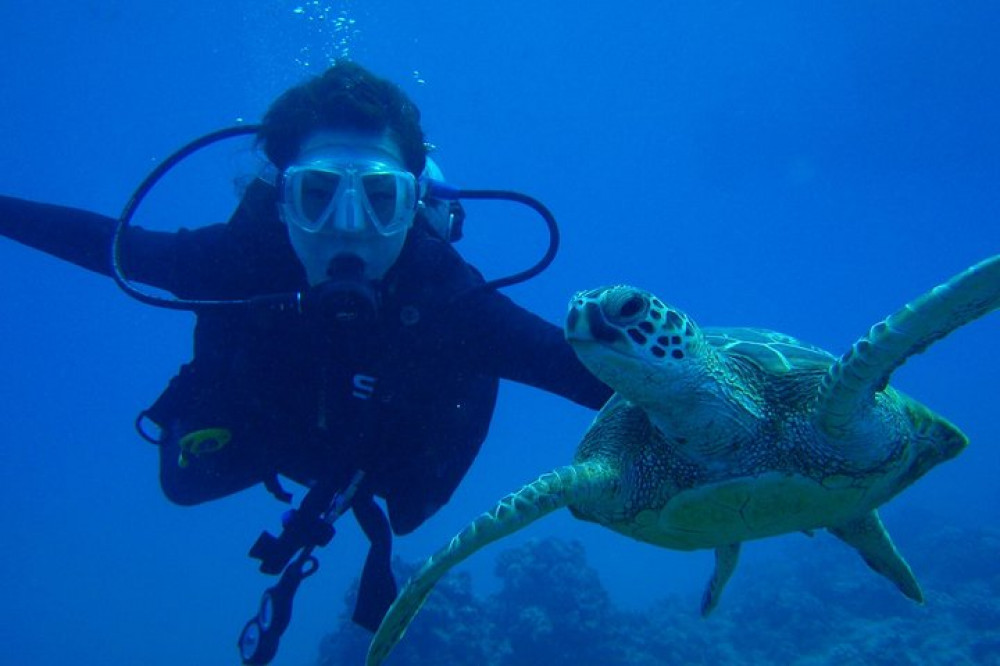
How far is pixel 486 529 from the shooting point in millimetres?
1915

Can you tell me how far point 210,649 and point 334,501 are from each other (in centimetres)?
3122

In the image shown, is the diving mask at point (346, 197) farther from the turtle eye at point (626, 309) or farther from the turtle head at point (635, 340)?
the turtle eye at point (626, 309)

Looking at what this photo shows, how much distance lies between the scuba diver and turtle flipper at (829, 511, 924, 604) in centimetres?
148

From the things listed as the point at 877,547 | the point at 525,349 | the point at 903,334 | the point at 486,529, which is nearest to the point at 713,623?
the point at 877,547

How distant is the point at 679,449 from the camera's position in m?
2.22

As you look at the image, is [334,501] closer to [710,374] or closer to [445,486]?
[445,486]

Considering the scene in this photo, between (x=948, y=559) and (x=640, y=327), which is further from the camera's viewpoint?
(x=948, y=559)

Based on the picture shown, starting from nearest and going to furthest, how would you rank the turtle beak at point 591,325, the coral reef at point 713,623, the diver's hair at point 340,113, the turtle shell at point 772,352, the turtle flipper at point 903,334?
the turtle flipper at point 903,334 < the turtle beak at point 591,325 < the turtle shell at point 772,352 < the diver's hair at point 340,113 < the coral reef at point 713,623

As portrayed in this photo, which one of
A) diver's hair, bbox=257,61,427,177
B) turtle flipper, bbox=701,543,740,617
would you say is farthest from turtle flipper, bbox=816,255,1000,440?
diver's hair, bbox=257,61,427,177

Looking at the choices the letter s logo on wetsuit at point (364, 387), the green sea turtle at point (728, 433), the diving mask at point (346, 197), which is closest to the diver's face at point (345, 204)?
the diving mask at point (346, 197)

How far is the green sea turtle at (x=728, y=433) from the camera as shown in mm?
1831

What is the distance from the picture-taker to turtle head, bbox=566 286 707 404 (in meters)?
1.84

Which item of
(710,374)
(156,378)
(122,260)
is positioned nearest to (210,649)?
(122,260)

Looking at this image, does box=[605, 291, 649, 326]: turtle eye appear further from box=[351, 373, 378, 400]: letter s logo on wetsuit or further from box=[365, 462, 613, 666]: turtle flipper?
box=[351, 373, 378, 400]: letter s logo on wetsuit
